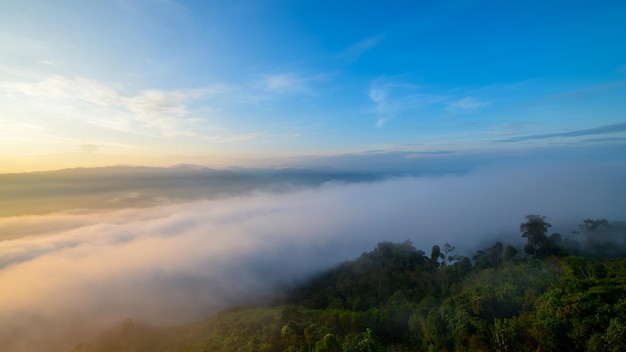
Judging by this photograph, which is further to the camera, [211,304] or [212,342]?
[211,304]

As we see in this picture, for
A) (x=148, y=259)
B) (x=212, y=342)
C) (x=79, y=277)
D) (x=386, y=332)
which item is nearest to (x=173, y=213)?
(x=148, y=259)

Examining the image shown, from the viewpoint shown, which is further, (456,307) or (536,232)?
(536,232)

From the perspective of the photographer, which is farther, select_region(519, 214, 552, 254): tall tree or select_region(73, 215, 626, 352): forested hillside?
select_region(519, 214, 552, 254): tall tree

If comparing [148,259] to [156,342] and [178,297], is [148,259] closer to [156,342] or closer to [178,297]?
[178,297]

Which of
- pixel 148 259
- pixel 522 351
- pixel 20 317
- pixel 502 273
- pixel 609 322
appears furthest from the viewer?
pixel 148 259

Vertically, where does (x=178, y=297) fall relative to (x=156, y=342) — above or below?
below

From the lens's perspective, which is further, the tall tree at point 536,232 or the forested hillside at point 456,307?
the tall tree at point 536,232

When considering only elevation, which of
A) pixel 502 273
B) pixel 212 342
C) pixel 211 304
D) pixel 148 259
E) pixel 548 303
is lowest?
pixel 211 304

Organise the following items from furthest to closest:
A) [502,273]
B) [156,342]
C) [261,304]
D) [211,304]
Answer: [211,304], [261,304], [156,342], [502,273]
